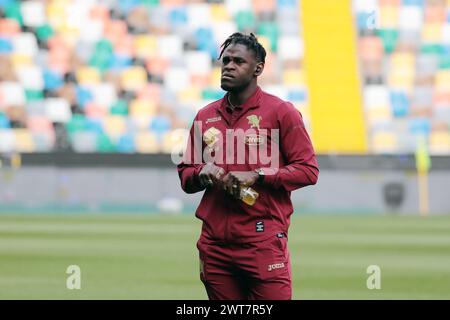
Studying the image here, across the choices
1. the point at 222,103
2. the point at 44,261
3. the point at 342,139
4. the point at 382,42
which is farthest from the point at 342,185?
the point at 222,103

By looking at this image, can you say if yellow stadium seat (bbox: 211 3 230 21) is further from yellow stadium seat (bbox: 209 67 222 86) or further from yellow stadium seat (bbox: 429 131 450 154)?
yellow stadium seat (bbox: 429 131 450 154)

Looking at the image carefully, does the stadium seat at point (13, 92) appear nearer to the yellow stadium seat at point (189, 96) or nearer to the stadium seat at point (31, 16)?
the stadium seat at point (31, 16)

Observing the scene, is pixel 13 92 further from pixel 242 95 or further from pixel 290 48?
pixel 242 95

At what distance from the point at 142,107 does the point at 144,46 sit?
1.93 meters

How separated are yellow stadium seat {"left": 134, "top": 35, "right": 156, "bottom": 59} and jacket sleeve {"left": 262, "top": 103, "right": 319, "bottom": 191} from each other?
2729 centimetres

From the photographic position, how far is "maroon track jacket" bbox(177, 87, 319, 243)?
5902 millimetres

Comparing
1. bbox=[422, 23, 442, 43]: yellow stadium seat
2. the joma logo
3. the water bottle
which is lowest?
the joma logo

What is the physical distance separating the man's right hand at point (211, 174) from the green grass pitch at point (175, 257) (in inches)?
202

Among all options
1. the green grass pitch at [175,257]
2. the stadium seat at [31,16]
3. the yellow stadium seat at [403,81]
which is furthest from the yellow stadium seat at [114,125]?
the yellow stadium seat at [403,81]

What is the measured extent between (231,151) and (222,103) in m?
0.29

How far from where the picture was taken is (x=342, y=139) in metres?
32.2

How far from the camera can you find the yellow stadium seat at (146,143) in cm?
3119

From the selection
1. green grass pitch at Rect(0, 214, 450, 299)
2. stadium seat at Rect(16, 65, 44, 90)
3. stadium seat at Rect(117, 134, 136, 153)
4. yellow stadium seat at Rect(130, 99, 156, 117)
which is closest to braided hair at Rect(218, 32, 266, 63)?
green grass pitch at Rect(0, 214, 450, 299)
